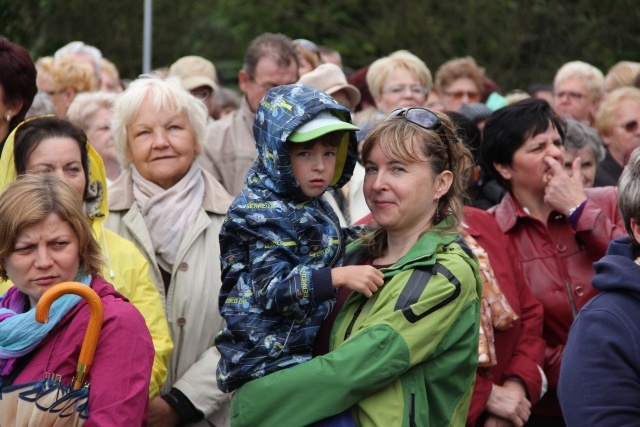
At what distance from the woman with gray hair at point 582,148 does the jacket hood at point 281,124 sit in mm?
2478

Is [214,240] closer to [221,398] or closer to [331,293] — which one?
[221,398]

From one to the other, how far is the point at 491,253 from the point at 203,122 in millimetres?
1644

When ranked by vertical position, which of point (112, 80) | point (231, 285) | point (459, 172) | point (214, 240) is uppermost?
point (459, 172)

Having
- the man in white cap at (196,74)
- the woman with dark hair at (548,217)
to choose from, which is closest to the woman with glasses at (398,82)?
the man in white cap at (196,74)

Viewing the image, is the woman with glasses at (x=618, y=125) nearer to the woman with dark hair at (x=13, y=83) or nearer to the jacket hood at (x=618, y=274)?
the jacket hood at (x=618, y=274)

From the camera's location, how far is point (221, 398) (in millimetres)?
4766

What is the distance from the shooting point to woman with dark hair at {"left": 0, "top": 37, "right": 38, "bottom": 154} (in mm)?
5035

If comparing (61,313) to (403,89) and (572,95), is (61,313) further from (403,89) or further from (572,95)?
(572,95)

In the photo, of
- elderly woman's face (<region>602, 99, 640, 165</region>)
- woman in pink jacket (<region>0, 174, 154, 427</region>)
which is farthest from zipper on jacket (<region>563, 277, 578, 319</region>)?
elderly woman's face (<region>602, 99, 640, 165</region>)

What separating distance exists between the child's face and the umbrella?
2.87 ft

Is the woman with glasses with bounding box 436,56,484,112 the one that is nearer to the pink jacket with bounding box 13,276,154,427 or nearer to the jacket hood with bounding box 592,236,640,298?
the jacket hood with bounding box 592,236,640,298

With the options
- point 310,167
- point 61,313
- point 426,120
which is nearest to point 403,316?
point 310,167

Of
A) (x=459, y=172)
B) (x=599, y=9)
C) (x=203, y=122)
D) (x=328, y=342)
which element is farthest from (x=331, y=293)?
(x=599, y=9)

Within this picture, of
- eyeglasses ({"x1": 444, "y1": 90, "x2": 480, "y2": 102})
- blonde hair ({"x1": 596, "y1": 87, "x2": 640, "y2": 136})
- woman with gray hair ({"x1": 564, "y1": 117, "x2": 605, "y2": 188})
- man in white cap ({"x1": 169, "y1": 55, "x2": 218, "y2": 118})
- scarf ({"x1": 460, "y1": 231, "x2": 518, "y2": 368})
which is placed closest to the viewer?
scarf ({"x1": 460, "y1": 231, "x2": 518, "y2": 368})
